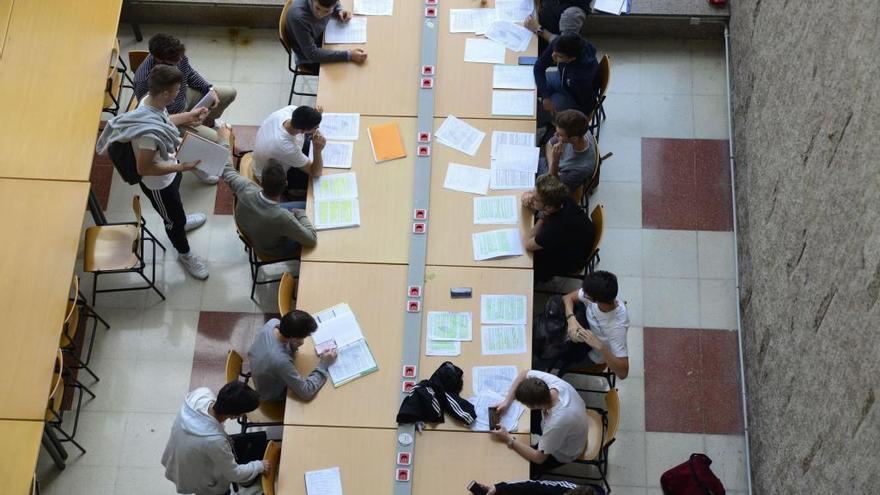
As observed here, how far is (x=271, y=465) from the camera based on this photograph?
5.13m

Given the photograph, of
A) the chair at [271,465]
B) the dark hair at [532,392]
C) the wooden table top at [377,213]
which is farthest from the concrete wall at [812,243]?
the chair at [271,465]

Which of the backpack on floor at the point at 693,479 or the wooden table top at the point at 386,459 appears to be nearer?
the wooden table top at the point at 386,459

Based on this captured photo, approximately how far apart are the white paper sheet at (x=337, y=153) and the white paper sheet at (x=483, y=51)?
1.05 metres

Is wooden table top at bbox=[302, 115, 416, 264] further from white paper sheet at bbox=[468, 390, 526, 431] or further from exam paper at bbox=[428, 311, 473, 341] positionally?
white paper sheet at bbox=[468, 390, 526, 431]

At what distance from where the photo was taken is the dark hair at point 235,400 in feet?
15.3

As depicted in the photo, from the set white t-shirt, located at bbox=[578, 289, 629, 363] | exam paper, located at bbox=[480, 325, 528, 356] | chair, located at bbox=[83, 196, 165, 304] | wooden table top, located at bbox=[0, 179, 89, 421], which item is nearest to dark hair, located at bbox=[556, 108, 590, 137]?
white t-shirt, located at bbox=[578, 289, 629, 363]

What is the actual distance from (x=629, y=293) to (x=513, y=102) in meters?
1.52

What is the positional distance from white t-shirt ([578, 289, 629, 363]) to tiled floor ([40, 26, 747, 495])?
832mm

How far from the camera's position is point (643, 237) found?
21.7 ft

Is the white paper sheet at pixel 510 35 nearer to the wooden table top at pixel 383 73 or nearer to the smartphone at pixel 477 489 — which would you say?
the wooden table top at pixel 383 73

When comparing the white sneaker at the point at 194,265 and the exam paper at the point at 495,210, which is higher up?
the exam paper at the point at 495,210

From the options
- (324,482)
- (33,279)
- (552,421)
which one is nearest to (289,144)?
(33,279)

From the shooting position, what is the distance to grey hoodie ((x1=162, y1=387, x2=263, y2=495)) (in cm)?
482

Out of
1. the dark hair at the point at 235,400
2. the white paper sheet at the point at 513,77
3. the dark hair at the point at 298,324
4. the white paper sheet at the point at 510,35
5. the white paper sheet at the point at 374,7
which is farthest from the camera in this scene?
the white paper sheet at the point at 374,7
